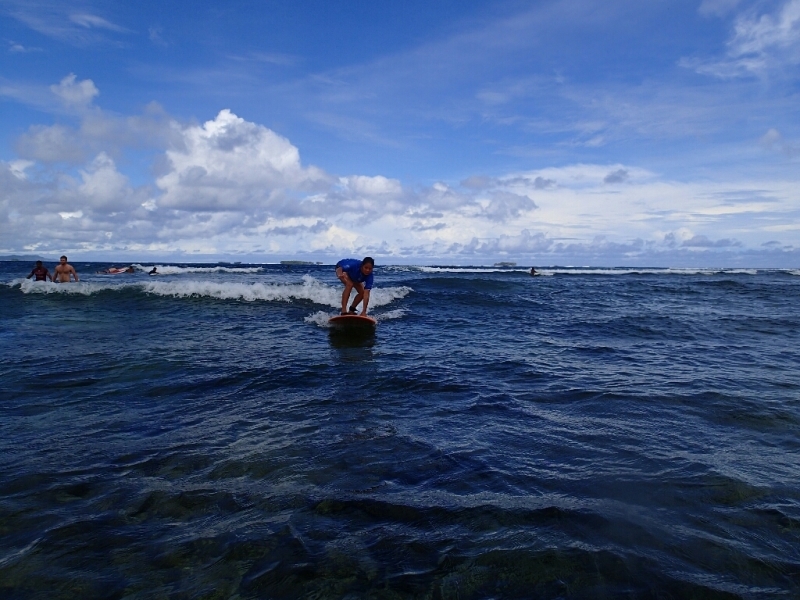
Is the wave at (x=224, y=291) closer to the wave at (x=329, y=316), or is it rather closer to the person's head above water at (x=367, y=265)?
the wave at (x=329, y=316)

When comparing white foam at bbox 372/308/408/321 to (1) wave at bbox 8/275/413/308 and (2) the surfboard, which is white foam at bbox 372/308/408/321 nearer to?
(1) wave at bbox 8/275/413/308

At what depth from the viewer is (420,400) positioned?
686 centimetres

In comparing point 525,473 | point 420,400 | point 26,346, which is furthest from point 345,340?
point 525,473

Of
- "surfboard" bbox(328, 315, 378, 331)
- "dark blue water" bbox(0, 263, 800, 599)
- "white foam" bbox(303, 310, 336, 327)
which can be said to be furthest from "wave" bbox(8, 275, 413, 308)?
"dark blue water" bbox(0, 263, 800, 599)

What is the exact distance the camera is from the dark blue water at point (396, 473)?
3.02 m

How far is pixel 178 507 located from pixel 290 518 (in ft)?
3.05

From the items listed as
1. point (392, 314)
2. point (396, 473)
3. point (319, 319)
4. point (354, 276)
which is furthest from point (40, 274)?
point (396, 473)

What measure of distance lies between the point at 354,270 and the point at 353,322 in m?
1.39

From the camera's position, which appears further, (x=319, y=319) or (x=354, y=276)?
(x=319, y=319)

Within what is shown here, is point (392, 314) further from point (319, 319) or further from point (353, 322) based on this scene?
point (353, 322)

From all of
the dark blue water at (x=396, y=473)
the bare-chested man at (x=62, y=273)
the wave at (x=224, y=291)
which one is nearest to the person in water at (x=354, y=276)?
the dark blue water at (x=396, y=473)

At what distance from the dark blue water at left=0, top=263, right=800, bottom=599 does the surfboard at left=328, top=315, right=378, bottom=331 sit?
2218 mm

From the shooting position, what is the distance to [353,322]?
12469 mm

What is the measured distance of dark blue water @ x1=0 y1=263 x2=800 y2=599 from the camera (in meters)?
3.02
